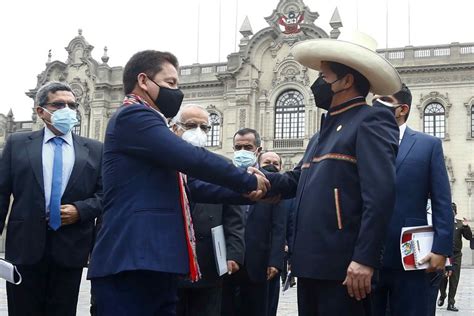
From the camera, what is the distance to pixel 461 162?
3184 centimetres

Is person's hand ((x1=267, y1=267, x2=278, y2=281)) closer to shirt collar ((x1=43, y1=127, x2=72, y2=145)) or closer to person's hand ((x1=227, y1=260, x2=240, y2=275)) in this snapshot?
person's hand ((x1=227, y1=260, x2=240, y2=275))

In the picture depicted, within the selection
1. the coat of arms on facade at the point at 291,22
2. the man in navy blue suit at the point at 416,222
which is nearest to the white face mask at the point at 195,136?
the man in navy blue suit at the point at 416,222

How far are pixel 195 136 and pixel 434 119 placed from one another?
28894mm

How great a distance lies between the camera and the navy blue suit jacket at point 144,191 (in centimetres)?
358

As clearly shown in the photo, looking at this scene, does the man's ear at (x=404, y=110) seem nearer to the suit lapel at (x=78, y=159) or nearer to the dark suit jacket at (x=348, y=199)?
the dark suit jacket at (x=348, y=199)

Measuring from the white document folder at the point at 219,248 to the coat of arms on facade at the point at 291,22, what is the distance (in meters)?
31.1

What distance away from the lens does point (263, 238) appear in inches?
269

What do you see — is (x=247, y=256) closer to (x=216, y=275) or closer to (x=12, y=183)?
(x=216, y=275)

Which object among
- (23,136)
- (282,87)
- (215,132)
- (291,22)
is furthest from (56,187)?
(215,132)

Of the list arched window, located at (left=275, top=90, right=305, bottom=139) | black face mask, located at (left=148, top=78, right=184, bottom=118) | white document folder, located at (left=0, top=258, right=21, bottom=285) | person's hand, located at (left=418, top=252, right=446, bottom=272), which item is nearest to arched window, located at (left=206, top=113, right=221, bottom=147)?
arched window, located at (left=275, top=90, right=305, bottom=139)

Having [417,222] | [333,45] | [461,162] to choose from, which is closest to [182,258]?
[333,45]

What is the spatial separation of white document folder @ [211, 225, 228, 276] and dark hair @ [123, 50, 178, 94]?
1858mm

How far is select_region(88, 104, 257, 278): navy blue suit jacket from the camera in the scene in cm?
358

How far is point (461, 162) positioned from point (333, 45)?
30.0 meters
